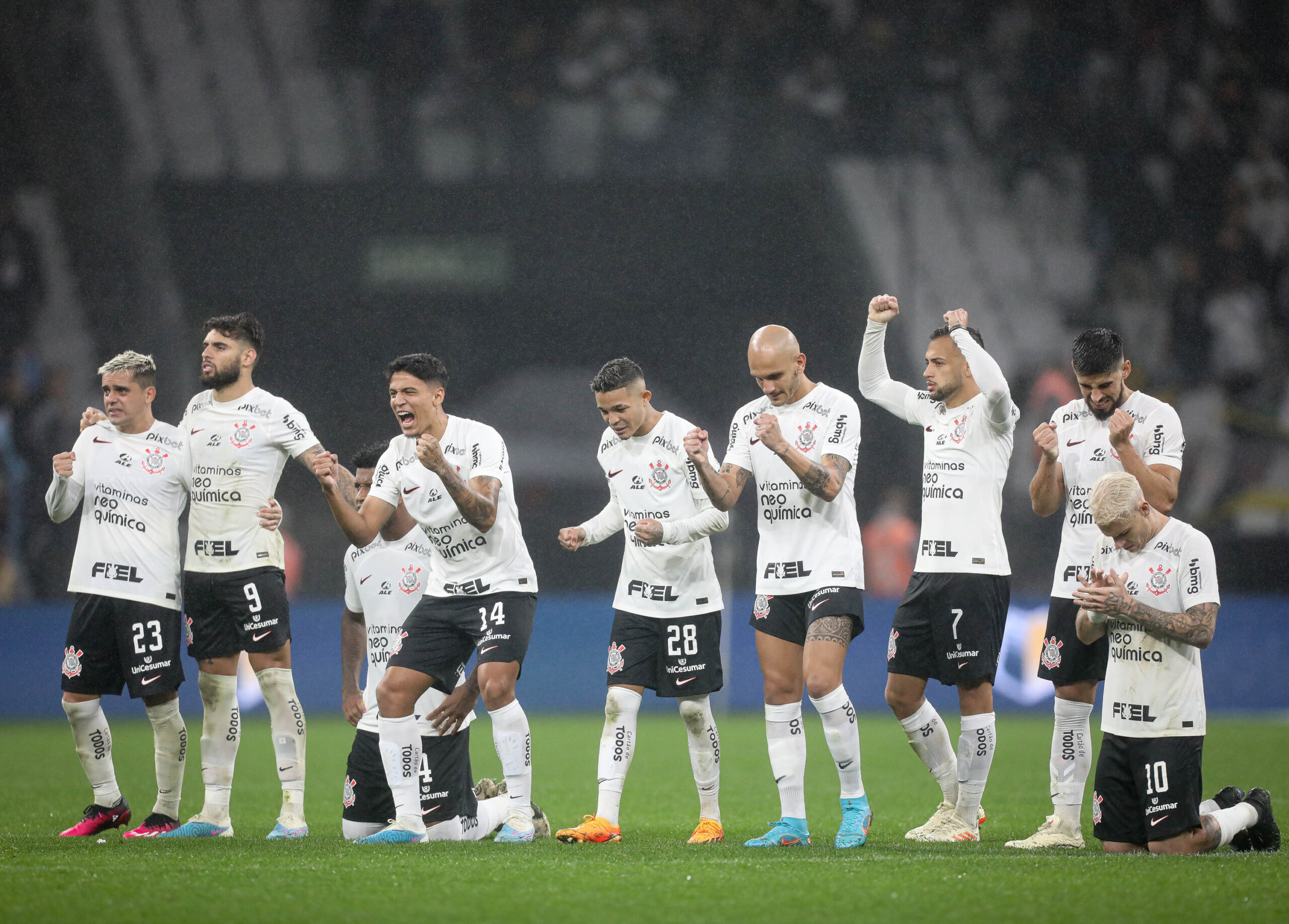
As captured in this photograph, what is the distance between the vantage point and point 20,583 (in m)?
16.5

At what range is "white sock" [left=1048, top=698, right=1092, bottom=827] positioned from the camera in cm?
702

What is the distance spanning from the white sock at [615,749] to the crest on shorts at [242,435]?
248 cm

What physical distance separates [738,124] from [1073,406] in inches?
605

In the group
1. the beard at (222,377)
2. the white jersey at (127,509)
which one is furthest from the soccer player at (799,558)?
the white jersey at (127,509)

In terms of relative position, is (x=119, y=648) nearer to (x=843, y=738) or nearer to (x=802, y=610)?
(x=802, y=610)

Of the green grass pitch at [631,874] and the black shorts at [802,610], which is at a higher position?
the black shorts at [802,610]

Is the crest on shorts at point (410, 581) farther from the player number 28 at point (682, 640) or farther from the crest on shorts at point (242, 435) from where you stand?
the player number 28 at point (682, 640)

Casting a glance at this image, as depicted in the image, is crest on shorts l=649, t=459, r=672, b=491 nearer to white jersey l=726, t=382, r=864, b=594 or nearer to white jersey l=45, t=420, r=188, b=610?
white jersey l=726, t=382, r=864, b=594

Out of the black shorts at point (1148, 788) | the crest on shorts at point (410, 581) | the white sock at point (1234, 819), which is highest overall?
the crest on shorts at point (410, 581)

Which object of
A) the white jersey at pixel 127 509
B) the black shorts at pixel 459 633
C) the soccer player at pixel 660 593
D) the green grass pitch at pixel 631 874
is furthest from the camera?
the white jersey at pixel 127 509

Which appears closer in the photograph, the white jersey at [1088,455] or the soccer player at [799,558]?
Result: the soccer player at [799,558]

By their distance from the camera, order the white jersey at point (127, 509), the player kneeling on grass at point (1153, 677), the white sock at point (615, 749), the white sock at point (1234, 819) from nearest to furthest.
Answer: the player kneeling on grass at point (1153, 677)
the white sock at point (1234, 819)
the white sock at point (615, 749)
the white jersey at point (127, 509)

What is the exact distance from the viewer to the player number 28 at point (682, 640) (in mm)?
7293

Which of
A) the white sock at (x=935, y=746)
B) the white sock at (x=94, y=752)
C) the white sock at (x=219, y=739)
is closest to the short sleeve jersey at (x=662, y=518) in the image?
the white sock at (x=935, y=746)
